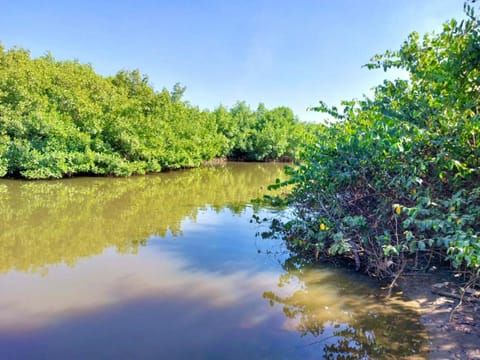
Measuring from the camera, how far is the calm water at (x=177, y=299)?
3.06 meters

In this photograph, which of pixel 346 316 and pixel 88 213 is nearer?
pixel 346 316

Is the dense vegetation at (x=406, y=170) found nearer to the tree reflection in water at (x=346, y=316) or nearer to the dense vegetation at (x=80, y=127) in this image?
the tree reflection in water at (x=346, y=316)

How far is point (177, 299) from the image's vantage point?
3996 mm

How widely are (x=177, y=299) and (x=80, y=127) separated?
1372 centimetres

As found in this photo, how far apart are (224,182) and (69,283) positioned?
39.9 feet

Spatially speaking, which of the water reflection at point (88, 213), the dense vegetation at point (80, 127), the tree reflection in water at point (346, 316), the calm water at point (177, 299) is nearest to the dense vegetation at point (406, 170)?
the tree reflection in water at point (346, 316)

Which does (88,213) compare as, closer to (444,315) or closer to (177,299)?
(177,299)

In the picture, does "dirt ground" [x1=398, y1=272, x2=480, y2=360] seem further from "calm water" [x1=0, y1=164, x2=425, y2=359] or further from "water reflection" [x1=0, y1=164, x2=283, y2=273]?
"water reflection" [x1=0, y1=164, x2=283, y2=273]

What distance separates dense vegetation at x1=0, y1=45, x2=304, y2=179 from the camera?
43.8 feet

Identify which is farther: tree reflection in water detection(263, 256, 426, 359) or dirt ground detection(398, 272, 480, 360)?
tree reflection in water detection(263, 256, 426, 359)

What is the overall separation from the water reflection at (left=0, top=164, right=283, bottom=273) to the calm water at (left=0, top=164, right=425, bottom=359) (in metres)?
0.05

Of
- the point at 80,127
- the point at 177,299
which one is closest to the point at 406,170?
the point at 177,299

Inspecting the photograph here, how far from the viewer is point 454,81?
350 cm

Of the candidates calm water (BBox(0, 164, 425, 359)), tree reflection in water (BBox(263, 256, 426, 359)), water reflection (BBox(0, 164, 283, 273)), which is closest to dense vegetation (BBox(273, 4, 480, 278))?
tree reflection in water (BBox(263, 256, 426, 359))
